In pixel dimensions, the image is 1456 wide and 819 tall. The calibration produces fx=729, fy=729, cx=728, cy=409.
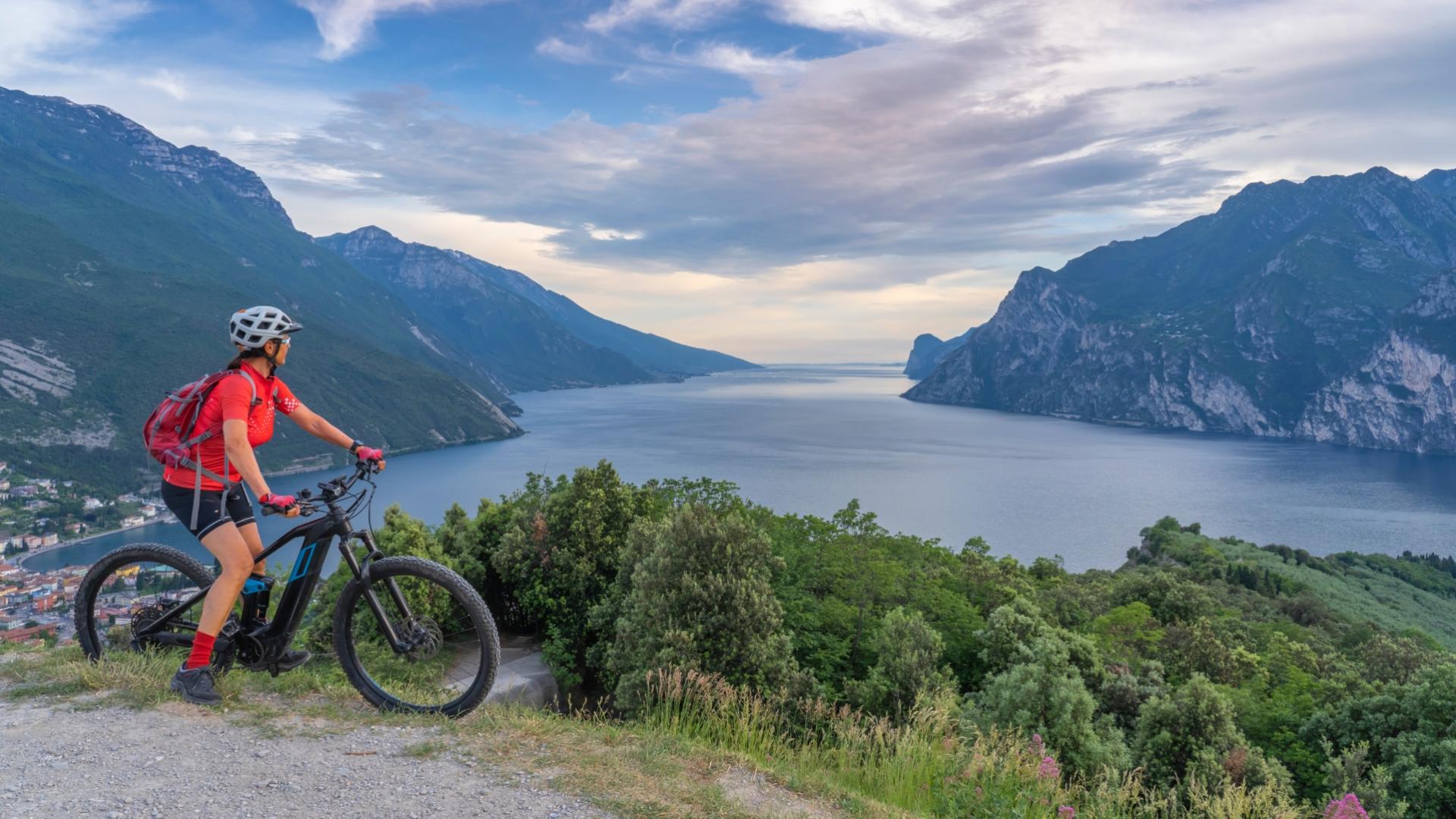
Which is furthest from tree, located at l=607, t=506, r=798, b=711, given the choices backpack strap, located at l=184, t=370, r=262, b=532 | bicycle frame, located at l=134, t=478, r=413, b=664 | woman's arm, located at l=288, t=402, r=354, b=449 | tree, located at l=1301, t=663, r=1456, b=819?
tree, located at l=1301, t=663, r=1456, b=819

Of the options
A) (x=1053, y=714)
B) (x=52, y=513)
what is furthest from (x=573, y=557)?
(x=52, y=513)

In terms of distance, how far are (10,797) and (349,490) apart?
9.08 ft

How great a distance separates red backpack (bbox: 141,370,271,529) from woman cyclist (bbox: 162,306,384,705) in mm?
31

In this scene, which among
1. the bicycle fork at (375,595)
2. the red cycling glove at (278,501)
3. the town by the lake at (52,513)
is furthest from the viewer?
the town by the lake at (52,513)

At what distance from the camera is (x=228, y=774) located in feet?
16.8

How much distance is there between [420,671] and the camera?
6.48 meters

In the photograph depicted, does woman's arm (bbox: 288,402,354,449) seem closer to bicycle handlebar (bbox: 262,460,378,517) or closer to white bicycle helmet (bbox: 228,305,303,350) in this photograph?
bicycle handlebar (bbox: 262,460,378,517)

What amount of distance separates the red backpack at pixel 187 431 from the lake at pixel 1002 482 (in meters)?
73.0

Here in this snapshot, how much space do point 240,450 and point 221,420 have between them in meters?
0.55

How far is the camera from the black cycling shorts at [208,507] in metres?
5.93

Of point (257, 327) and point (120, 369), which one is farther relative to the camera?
point (120, 369)

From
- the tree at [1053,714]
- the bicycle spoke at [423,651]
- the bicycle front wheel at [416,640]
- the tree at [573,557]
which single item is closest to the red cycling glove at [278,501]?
the bicycle front wheel at [416,640]

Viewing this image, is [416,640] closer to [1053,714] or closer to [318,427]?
[318,427]

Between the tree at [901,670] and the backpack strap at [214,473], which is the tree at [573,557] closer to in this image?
the tree at [901,670]
